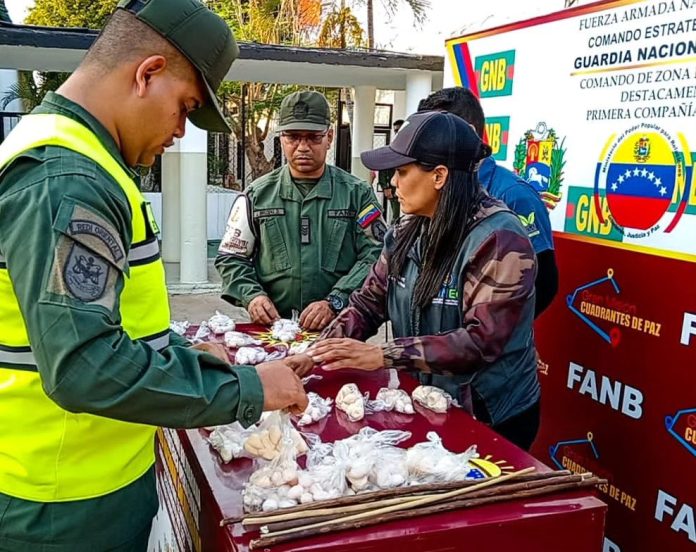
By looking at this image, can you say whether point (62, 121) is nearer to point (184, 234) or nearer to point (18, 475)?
point (18, 475)

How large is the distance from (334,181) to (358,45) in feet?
31.8

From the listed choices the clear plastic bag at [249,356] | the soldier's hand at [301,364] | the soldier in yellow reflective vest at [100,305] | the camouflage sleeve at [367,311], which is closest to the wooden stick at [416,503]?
the soldier in yellow reflective vest at [100,305]

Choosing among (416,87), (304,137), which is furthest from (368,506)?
(416,87)

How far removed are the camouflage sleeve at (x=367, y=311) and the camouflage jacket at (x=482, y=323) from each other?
0.15m

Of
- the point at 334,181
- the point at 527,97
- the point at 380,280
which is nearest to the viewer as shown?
the point at 380,280

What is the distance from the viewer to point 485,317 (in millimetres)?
1981

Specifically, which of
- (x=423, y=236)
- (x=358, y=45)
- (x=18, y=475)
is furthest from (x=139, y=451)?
(x=358, y=45)

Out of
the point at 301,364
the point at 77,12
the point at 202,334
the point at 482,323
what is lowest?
the point at 202,334

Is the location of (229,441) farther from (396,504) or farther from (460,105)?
(460,105)

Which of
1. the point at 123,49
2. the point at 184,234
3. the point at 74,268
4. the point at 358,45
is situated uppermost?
the point at 358,45

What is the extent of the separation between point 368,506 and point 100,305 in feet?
1.98

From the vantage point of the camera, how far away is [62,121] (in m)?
1.20

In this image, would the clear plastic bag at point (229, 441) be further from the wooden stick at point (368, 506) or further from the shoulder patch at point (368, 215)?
the shoulder patch at point (368, 215)

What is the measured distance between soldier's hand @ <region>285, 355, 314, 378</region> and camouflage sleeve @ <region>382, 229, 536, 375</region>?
22 centimetres
